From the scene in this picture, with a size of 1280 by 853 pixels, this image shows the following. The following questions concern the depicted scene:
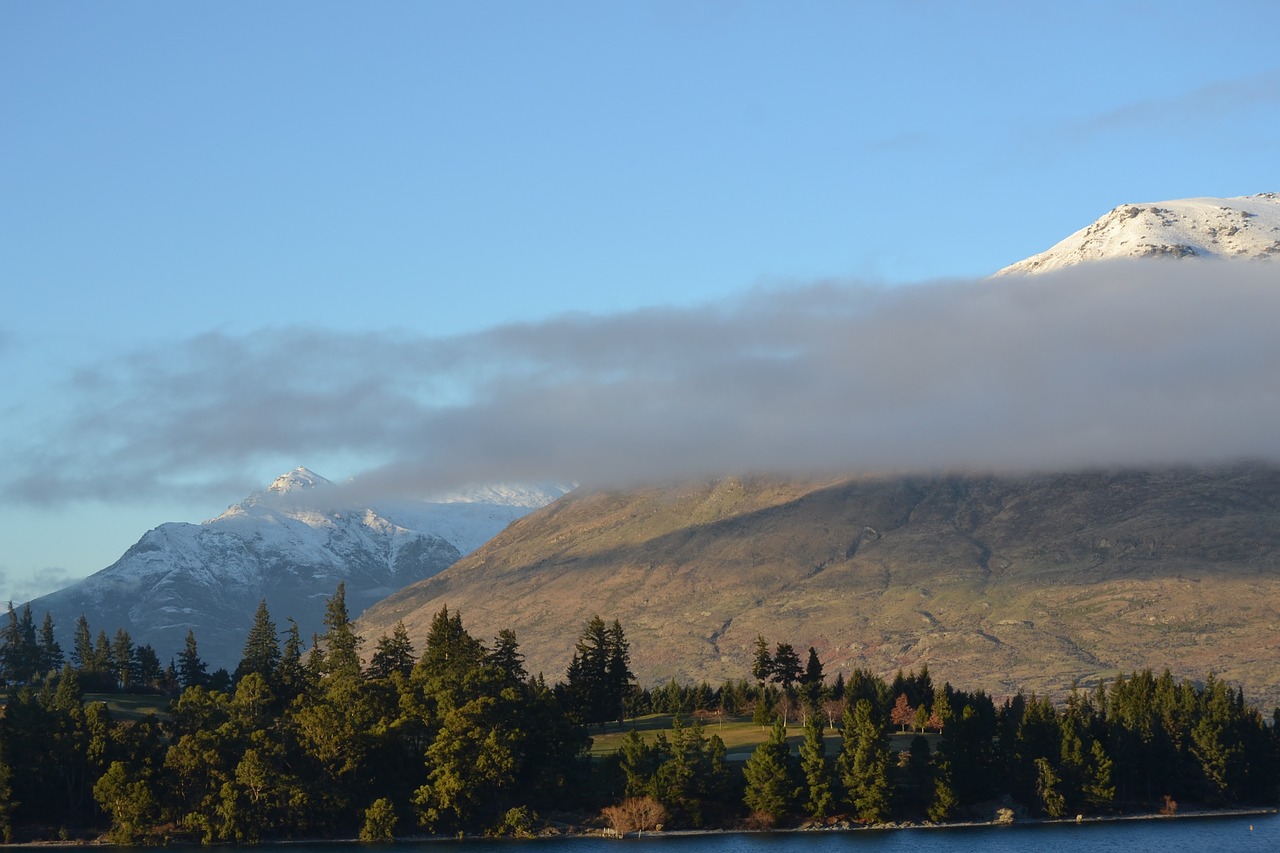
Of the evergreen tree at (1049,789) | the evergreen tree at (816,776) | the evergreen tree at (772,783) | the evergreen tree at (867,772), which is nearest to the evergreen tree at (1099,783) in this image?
the evergreen tree at (1049,789)

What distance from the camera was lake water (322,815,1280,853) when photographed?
153 metres

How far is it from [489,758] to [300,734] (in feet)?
72.5

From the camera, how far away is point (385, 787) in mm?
173750

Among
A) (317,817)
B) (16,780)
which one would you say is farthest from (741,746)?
(16,780)

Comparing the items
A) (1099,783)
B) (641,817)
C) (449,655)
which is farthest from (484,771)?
(1099,783)

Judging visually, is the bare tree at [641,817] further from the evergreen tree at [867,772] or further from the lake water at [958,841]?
the evergreen tree at [867,772]

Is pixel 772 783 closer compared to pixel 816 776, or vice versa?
pixel 772 783

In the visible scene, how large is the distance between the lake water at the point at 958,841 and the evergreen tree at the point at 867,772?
2.59 metres

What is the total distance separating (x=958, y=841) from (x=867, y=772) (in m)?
13.0

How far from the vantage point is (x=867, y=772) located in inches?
6634

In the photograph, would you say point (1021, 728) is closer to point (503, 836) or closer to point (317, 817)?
point (503, 836)

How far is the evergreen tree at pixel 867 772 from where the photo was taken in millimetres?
167875

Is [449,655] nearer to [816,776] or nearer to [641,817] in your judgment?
[641,817]

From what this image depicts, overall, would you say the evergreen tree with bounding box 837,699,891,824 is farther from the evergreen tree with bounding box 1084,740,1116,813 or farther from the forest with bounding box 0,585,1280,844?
the evergreen tree with bounding box 1084,740,1116,813
